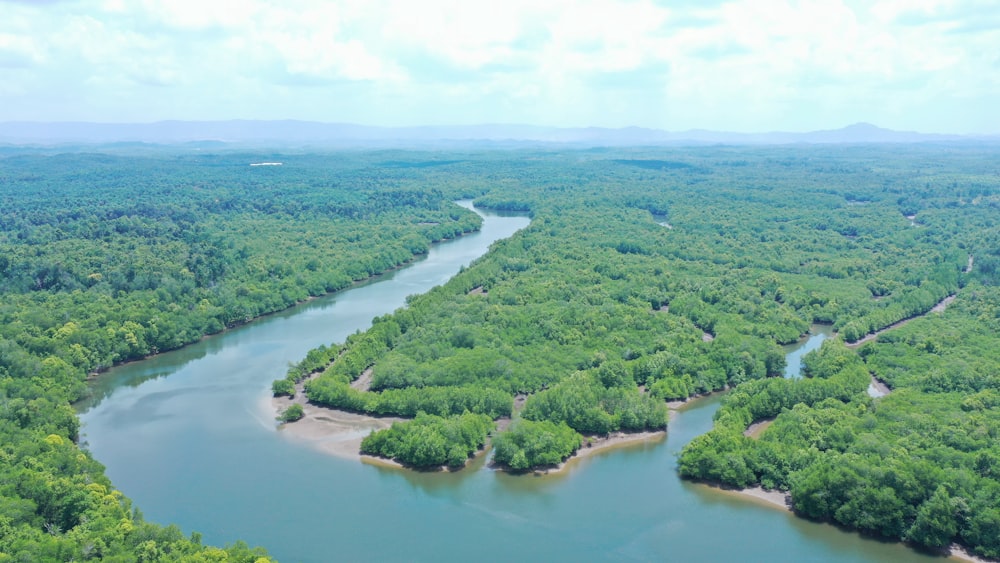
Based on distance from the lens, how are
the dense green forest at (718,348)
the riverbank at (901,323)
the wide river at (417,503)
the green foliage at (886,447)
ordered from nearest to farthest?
the green foliage at (886,447) < the wide river at (417,503) < the dense green forest at (718,348) < the riverbank at (901,323)

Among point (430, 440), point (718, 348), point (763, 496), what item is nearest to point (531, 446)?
point (430, 440)

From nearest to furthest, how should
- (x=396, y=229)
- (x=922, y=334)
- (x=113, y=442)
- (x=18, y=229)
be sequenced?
(x=113, y=442)
(x=922, y=334)
(x=18, y=229)
(x=396, y=229)

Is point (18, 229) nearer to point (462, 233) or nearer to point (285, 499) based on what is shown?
point (462, 233)

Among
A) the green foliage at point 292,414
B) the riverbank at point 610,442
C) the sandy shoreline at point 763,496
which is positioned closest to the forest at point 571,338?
the sandy shoreline at point 763,496

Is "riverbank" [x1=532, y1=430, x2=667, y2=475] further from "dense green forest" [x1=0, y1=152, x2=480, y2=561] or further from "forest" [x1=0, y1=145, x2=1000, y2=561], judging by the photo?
"dense green forest" [x1=0, y1=152, x2=480, y2=561]

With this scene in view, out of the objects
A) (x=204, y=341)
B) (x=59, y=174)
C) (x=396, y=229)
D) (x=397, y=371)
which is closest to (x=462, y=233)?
(x=396, y=229)

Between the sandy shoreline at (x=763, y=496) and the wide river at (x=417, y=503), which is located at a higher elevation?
the sandy shoreline at (x=763, y=496)

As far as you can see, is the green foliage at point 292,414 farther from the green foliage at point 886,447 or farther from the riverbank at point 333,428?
the green foliage at point 886,447
